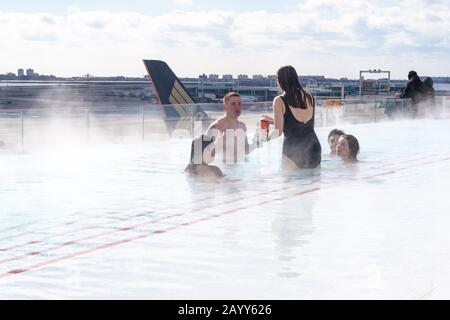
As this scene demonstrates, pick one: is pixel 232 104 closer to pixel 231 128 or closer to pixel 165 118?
pixel 231 128

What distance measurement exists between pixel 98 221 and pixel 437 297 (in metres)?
4.52

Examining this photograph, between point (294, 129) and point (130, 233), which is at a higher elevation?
point (294, 129)

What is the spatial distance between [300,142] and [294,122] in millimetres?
446

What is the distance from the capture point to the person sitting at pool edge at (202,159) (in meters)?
13.1

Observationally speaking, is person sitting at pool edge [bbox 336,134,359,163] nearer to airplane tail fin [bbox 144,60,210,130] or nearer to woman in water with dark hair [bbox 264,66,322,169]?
woman in water with dark hair [bbox 264,66,322,169]

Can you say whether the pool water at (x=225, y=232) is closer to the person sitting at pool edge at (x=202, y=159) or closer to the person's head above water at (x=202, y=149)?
the person sitting at pool edge at (x=202, y=159)

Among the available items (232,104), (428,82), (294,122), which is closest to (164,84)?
(428,82)

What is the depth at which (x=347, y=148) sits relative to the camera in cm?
1583

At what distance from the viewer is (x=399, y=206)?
33.3 feet

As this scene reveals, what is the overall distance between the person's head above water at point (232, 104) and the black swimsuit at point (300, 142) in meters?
0.88

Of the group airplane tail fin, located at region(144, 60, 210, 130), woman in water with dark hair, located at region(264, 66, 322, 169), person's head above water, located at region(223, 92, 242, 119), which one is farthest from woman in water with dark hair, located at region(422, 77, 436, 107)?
person's head above water, located at region(223, 92, 242, 119)

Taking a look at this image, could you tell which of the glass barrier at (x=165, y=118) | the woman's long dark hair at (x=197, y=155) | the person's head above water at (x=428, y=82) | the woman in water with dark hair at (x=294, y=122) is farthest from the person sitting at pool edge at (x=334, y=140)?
the person's head above water at (x=428, y=82)
